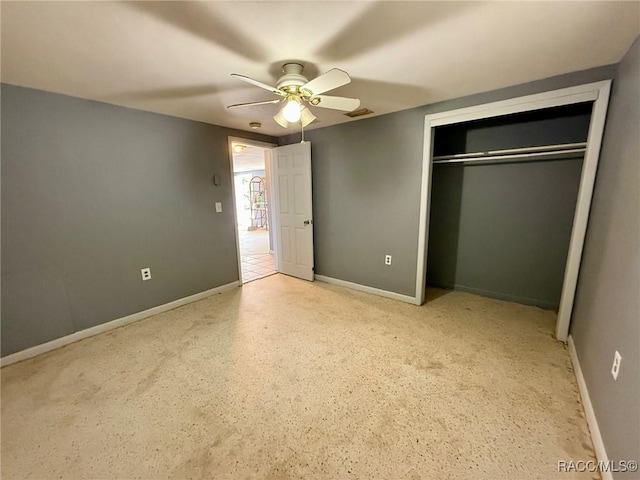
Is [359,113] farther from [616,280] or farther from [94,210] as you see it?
[94,210]

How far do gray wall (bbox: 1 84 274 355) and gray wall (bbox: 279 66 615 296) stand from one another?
1.51m

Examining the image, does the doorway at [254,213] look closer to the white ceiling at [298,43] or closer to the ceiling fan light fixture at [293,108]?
the ceiling fan light fixture at [293,108]

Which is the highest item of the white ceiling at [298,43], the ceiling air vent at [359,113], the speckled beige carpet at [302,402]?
the ceiling air vent at [359,113]

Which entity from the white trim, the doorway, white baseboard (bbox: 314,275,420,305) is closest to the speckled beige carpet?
the white trim

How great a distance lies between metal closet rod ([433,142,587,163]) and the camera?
96.0 inches

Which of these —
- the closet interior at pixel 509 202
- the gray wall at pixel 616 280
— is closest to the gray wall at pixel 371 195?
the closet interior at pixel 509 202

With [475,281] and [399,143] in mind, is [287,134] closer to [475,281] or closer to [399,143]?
[399,143]

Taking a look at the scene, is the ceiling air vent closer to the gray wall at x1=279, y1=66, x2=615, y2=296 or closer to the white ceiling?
the gray wall at x1=279, y1=66, x2=615, y2=296

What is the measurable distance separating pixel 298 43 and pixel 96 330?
3.04 m

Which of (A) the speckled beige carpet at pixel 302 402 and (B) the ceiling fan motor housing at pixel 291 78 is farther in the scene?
(B) the ceiling fan motor housing at pixel 291 78

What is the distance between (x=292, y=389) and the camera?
5.97ft

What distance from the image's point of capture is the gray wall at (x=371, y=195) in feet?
9.65

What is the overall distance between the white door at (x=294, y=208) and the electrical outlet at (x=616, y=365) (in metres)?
3.04

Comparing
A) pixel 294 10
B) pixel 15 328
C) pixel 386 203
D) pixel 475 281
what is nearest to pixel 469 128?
pixel 386 203
